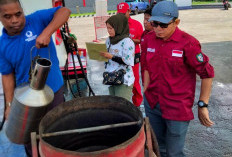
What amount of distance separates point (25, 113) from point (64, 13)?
941 mm

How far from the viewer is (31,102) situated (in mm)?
1832

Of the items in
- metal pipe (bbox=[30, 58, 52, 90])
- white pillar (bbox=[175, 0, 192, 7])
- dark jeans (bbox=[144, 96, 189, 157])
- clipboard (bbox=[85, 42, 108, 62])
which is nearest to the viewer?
metal pipe (bbox=[30, 58, 52, 90])

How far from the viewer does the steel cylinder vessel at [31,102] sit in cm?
182

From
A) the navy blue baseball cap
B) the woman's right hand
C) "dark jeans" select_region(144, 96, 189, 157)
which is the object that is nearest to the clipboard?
the woman's right hand

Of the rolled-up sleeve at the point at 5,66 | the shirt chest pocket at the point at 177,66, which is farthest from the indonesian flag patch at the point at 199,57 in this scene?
the rolled-up sleeve at the point at 5,66

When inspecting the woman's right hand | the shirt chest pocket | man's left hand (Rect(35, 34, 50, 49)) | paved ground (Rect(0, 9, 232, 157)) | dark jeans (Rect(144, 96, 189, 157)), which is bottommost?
paved ground (Rect(0, 9, 232, 157))

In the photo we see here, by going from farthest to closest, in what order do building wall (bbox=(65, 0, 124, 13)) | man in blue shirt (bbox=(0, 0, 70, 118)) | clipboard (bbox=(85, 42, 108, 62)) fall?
building wall (bbox=(65, 0, 124, 13))
clipboard (bbox=(85, 42, 108, 62))
man in blue shirt (bbox=(0, 0, 70, 118))

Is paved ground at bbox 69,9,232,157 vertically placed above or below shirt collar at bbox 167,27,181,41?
below

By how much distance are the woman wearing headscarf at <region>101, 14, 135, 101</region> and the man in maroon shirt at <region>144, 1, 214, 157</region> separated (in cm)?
79

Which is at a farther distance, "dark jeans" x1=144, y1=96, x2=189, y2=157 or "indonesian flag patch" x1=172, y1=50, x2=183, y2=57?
"dark jeans" x1=144, y1=96, x2=189, y2=157

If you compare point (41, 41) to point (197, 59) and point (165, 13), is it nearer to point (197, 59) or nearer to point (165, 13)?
point (165, 13)

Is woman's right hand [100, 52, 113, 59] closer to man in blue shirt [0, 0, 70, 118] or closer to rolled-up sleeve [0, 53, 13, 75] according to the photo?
man in blue shirt [0, 0, 70, 118]

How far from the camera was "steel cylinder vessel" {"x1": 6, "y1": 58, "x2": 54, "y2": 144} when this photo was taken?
182 centimetres

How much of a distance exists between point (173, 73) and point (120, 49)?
1258mm
